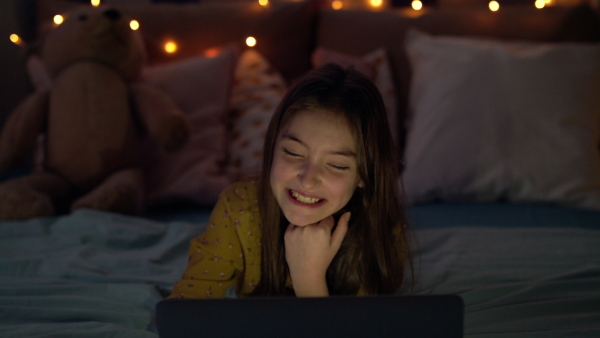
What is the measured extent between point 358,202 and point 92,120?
934 millimetres

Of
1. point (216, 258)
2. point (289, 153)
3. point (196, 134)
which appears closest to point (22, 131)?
point (196, 134)

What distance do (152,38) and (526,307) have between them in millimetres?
1541

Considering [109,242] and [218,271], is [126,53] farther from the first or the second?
[218,271]

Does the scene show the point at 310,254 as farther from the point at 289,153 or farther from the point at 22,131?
the point at 22,131

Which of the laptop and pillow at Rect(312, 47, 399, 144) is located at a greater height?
pillow at Rect(312, 47, 399, 144)

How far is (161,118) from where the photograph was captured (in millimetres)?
1660

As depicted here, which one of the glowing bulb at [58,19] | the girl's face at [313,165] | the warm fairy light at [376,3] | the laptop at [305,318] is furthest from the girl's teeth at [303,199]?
the warm fairy light at [376,3]

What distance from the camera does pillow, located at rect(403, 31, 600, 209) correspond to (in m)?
1.60

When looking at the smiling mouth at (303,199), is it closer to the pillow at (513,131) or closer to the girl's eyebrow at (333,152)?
the girl's eyebrow at (333,152)

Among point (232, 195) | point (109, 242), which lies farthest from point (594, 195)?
point (109, 242)

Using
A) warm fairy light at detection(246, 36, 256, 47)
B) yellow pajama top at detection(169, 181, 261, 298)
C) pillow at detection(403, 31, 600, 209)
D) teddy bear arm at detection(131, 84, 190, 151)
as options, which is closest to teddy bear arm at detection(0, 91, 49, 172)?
teddy bear arm at detection(131, 84, 190, 151)

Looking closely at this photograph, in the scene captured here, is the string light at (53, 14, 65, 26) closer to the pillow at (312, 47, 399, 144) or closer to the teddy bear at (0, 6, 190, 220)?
the teddy bear at (0, 6, 190, 220)

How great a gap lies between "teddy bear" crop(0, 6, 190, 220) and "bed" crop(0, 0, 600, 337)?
127mm

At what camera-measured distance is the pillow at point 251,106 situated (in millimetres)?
1791
